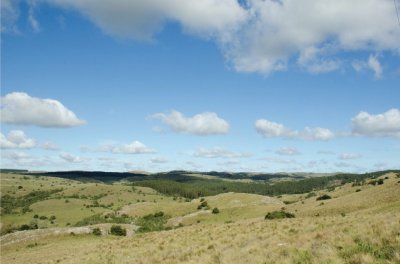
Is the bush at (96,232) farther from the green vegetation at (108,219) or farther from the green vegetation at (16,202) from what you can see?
the green vegetation at (16,202)

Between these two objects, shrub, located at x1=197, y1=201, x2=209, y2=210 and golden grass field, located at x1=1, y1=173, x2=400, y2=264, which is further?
shrub, located at x1=197, y1=201, x2=209, y2=210

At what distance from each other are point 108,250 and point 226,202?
7123cm

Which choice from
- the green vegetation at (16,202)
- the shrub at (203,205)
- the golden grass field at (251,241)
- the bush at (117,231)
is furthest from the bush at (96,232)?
the green vegetation at (16,202)

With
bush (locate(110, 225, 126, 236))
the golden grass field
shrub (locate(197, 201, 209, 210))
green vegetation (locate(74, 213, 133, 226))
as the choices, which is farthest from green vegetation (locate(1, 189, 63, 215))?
the golden grass field

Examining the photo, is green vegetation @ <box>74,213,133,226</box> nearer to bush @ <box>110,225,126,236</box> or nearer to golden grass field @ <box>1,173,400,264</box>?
golden grass field @ <box>1,173,400,264</box>

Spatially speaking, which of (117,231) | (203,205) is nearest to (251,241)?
(117,231)

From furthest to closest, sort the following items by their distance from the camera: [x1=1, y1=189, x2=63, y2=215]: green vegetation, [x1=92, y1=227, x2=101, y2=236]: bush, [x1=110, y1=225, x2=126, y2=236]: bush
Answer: [x1=1, y1=189, x2=63, y2=215]: green vegetation
[x1=110, y1=225, x2=126, y2=236]: bush
[x1=92, y1=227, x2=101, y2=236]: bush

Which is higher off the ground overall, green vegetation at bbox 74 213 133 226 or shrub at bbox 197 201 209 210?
shrub at bbox 197 201 209 210

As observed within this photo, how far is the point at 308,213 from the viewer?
2253 inches

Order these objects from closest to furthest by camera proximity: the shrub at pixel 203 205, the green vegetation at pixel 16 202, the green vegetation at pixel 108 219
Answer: the green vegetation at pixel 108 219, the shrub at pixel 203 205, the green vegetation at pixel 16 202

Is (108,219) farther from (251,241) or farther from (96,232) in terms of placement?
(251,241)

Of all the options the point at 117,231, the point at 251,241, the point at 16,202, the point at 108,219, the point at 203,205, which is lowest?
the point at 108,219

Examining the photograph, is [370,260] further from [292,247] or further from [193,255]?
[193,255]

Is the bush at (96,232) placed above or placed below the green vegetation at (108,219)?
above
